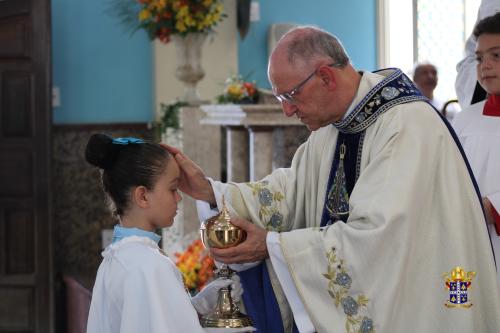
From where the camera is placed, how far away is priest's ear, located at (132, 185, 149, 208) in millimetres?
2898

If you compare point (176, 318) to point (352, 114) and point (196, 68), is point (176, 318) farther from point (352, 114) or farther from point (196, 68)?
point (196, 68)

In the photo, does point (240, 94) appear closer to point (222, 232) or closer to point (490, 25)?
point (490, 25)

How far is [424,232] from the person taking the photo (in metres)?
2.98

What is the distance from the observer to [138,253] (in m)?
2.78

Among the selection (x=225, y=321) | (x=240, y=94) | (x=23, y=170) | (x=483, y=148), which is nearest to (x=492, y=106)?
(x=483, y=148)

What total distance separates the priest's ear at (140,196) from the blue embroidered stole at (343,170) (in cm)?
58

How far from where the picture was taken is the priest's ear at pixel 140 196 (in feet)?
9.51

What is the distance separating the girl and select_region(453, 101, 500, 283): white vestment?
119 centimetres

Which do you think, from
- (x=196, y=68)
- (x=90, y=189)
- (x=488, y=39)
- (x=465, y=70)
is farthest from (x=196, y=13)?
Result: (x=488, y=39)

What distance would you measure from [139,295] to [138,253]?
134mm

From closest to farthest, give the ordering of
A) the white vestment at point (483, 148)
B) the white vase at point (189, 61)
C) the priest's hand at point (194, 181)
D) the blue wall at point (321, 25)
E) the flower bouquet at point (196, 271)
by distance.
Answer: the priest's hand at point (194, 181) < the white vestment at point (483, 148) < the flower bouquet at point (196, 271) < the white vase at point (189, 61) < the blue wall at point (321, 25)

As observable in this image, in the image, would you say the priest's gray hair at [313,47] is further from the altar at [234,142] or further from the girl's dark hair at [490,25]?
the altar at [234,142]

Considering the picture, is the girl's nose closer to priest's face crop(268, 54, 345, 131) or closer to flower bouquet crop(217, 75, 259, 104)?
priest's face crop(268, 54, 345, 131)

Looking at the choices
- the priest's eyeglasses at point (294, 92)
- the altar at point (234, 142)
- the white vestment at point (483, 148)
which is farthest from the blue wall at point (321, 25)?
the priest's eyeglasses at point (294, 92)
